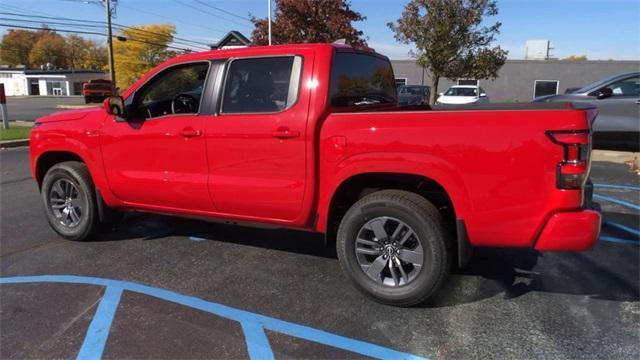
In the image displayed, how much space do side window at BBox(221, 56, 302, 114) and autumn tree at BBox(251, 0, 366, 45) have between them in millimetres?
18477

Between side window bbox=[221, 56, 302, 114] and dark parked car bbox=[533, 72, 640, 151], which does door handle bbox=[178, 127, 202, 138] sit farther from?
dark parked car bbox=[533, 72, 640, 151]

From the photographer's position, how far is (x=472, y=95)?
81.8 feet

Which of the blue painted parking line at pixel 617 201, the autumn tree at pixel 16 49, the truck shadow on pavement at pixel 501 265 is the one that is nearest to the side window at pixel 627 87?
the blue painted parking line at pixel 617 201

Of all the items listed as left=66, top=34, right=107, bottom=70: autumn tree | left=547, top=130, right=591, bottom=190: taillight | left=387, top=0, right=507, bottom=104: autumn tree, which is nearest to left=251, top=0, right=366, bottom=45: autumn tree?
left=387, top=0, right=507, bottom=104: autumn tree

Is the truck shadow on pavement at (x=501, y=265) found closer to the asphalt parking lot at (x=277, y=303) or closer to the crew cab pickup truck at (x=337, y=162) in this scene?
the asphalt parking lot at (x=277, y=303)

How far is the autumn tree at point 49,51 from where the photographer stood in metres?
100

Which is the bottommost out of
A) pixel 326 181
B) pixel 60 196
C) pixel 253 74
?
pixel 60 196

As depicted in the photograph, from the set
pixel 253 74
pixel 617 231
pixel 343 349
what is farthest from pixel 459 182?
pixel 617 231

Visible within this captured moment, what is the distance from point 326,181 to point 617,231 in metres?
3.68

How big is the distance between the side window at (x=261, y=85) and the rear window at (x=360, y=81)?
33cm

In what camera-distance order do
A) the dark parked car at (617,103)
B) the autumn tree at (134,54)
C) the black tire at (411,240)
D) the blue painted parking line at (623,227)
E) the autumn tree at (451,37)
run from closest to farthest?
1. the black tire at (411,240)
2. the blue painted parking line at (623,227)
3. the dark parked car at (617,103)
4. the autumn tree at (451,37)
5. the autumn tree at (134,54)

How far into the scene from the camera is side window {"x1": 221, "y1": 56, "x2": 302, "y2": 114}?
3910 millimetres

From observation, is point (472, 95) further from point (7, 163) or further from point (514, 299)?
point (514, 299)

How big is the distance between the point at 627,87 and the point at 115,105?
33.2 feet
